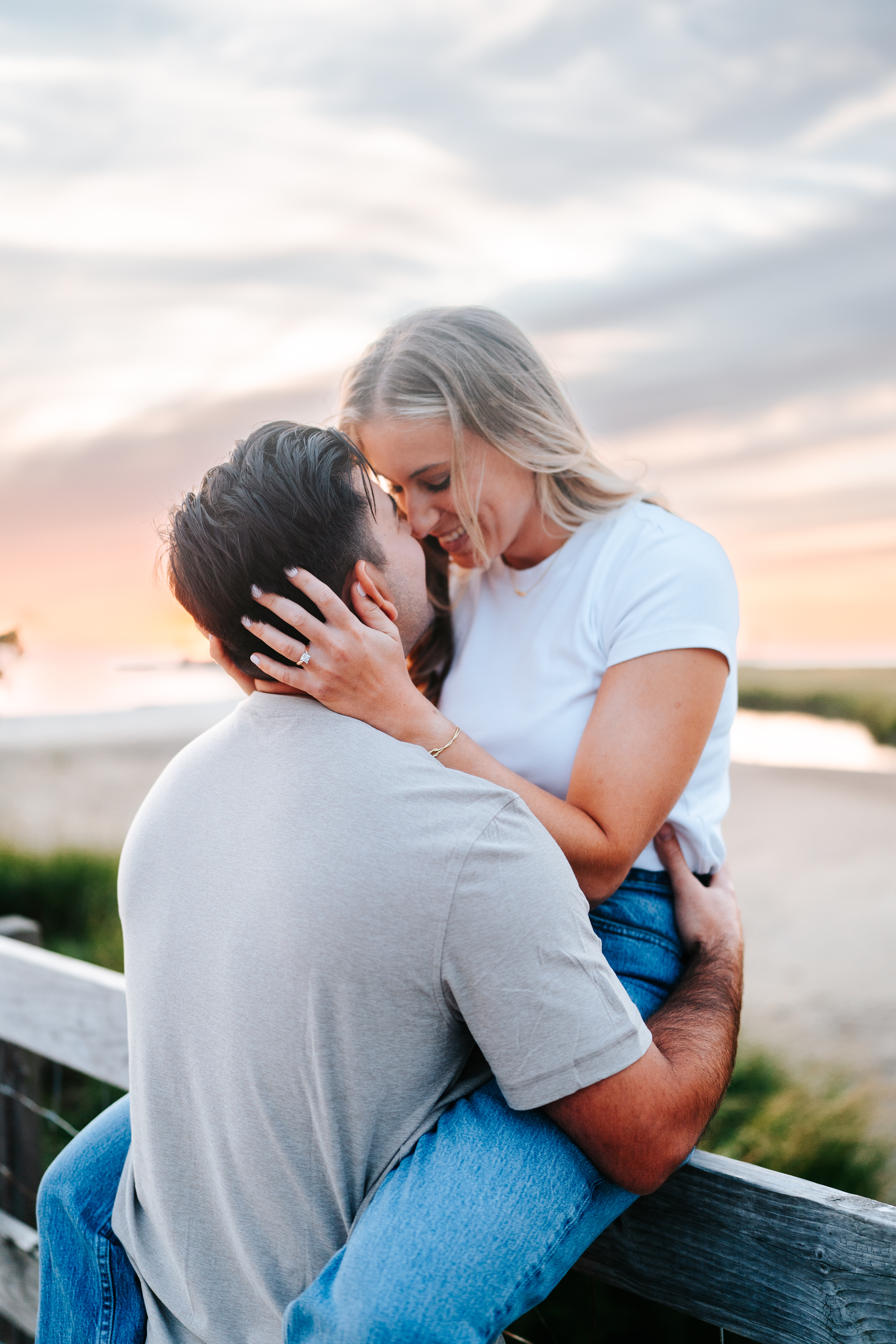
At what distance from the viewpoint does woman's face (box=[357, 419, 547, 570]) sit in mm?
1833

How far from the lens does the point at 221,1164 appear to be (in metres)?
1.09

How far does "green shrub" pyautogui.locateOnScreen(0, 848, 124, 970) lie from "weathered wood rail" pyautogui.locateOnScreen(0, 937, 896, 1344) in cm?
516

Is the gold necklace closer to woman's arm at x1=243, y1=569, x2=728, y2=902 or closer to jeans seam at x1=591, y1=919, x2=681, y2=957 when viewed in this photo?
woman's arm at x1=243, y1=569, x2=728, y2=902

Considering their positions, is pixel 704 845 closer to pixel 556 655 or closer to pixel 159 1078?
pixel 556 655

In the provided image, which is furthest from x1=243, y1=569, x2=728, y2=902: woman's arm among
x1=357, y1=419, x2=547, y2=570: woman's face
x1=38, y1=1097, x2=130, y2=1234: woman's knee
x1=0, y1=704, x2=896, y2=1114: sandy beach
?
x1=0, y1=704, x2=896, y2=1114: sandy beach

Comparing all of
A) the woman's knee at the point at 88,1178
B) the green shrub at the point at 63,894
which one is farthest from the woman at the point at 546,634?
the green shrub at the point at 63,894

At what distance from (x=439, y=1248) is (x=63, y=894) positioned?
19.5ft

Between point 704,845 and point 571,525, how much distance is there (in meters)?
0.66

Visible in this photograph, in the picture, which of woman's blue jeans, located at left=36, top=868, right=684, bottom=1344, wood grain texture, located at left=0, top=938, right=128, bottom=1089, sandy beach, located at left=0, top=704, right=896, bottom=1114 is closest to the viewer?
woman's blue jeans, located at left=36, top=868, right=684, bottom=1344

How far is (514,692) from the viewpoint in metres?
1.81

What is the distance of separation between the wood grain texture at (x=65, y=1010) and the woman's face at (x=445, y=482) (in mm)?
1109

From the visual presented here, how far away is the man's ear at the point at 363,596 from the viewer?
129cm

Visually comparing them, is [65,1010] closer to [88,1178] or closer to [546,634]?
[88,1178]

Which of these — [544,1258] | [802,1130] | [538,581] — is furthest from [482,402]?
[802,1130]
